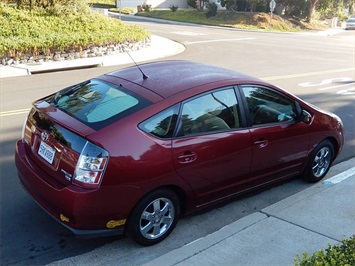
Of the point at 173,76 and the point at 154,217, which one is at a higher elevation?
the point at 173,76

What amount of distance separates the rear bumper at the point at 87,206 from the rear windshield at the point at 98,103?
1.91 feet

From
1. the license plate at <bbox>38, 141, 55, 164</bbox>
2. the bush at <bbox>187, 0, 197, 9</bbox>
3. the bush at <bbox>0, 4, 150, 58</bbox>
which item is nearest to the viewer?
the license plate at <bbox>38, 141, 55, 164</bbox>

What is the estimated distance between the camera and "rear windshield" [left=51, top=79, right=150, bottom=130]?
12.1 feet

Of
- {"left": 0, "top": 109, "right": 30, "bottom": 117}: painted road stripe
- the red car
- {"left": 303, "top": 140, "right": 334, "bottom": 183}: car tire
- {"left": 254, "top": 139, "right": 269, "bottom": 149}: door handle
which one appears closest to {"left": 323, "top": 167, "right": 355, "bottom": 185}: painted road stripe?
{"left": 303, "top": 140, "right": 334, "bottom": 183}: car tire

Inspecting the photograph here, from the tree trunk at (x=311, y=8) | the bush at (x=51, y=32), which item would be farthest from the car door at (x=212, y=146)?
the tree trunk at (x=311, y=8)

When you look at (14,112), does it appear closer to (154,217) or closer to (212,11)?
(154,217)

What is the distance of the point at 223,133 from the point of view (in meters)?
4.12

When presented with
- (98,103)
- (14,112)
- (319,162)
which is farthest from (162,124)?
(14,112)

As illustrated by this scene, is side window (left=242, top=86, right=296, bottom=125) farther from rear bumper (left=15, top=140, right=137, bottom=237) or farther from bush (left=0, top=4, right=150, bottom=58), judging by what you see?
bush (left=0, top=4, right=150, bottom=58)

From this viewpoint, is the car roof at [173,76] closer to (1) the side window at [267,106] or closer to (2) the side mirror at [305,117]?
(1) the side window at [267,106]

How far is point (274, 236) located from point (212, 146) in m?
1.03

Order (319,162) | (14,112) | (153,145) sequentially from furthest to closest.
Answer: (14,112) < (319,162) < (153,145)

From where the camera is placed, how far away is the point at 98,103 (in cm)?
394

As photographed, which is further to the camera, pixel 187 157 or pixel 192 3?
pixel 192 3
